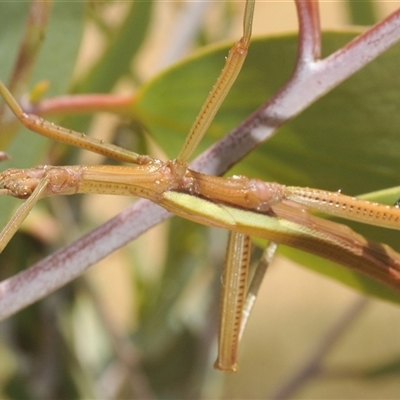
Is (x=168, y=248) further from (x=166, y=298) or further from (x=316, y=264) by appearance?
(x=316, y=264)

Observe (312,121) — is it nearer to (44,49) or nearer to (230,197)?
(230,197)

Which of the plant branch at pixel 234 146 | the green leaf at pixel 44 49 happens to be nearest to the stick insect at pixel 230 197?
the plant branch at pixel 234 146

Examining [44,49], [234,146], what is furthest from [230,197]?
[44,49]

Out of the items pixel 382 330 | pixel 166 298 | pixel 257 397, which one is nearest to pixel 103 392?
pixel 166 298

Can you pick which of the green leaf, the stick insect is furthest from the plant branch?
the green leaf

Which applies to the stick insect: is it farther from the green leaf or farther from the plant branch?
the green leaf

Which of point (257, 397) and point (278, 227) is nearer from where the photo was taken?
point (278, 227)

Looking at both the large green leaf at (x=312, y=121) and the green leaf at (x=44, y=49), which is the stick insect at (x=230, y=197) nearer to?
the large green leaf at (x=312, y=121)
